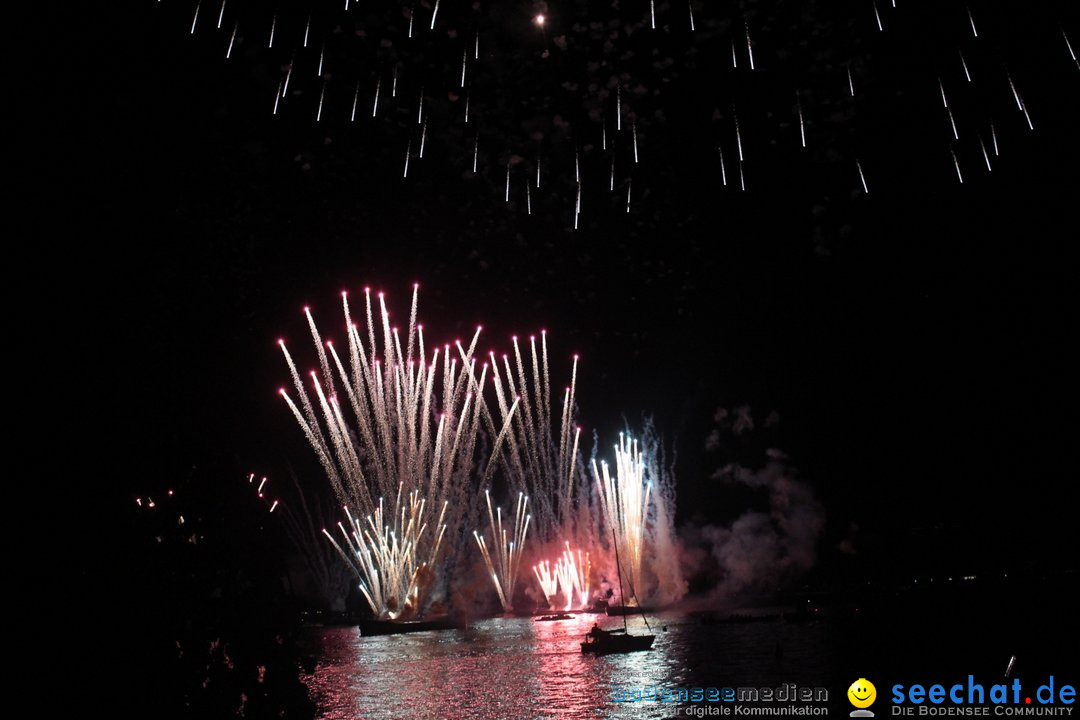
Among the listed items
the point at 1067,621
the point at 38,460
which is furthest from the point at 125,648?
the point at 1067,621

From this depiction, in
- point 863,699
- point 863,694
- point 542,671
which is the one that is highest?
point 542,671

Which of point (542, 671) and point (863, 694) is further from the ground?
point (542, 671)

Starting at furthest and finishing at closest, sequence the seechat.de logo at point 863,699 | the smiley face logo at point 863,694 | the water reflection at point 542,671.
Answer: the water reflection at point 542,671 → the seechat.de logo at point 863,699 → the smiley face logo at point 863,694

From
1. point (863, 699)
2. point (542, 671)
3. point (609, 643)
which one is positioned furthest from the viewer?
point (609, 643)

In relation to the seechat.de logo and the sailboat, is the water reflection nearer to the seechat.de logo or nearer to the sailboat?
the sailboat

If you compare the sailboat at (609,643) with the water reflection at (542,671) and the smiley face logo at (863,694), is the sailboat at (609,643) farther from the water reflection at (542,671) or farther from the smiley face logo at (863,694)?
the smiley face logo at (863,694)

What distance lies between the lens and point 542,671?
1524 inches

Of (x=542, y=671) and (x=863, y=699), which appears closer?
(x=863, y=699)

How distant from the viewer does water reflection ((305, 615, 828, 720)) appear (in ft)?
93.3

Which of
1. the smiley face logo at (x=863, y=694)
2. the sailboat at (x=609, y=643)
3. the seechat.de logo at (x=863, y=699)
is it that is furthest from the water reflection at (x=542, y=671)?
the smiley face logo at (x=863, y=694)

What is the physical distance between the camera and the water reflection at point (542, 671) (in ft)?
93.3

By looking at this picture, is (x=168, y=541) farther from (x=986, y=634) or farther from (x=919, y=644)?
(x=986, y=634)

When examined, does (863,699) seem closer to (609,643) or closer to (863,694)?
(863,694)

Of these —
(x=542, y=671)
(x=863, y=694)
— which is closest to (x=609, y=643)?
(x=542, y=671)
